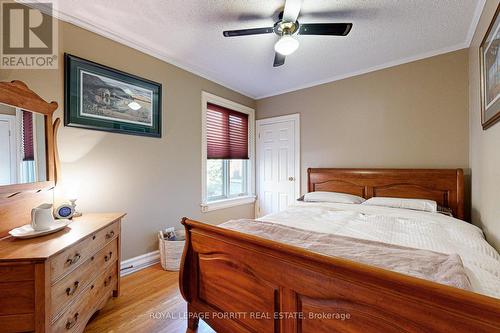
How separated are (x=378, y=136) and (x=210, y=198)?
2502 millimetres

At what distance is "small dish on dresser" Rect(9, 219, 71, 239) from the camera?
48.6 inches

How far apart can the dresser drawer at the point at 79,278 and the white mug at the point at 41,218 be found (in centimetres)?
33

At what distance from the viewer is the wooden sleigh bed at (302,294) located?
625 millimetres

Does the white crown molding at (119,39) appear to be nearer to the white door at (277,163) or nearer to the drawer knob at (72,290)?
the white door at (277,163)

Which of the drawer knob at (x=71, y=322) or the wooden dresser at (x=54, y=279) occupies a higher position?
the wooden dresser at (x=54, y=279)

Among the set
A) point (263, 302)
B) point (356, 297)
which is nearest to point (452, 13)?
point (356, 297)

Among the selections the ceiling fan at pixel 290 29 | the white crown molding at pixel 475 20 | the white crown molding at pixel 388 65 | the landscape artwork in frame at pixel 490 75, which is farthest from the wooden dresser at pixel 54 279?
the white crown molding at pixel 475 20

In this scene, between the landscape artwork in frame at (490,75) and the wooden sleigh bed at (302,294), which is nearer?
the wooden sleigh bed at (302,294)

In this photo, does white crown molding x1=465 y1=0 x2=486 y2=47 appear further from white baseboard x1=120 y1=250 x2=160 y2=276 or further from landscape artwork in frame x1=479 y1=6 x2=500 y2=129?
white baseboard x1=120 y1=250 x2=160 y2=276

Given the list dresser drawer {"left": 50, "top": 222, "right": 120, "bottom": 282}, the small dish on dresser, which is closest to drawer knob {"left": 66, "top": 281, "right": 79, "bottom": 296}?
dresser drawer {"left": 50, "top": 222, "right": 120, "bottom": 282}

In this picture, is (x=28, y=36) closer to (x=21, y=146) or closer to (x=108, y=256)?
(x=21, y=146)

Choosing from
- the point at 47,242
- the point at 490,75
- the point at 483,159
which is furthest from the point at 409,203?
the point at 47,242

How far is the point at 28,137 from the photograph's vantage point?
1.51m

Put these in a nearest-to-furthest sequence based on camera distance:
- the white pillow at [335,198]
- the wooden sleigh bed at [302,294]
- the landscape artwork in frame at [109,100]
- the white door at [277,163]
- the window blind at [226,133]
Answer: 1. the wooden sleigh bed at [302,294]
2. the landscape artwork in frame at [109,100]
3. the white pillow at [335,198]
4. the window blind at [226,133]
5. the white door at [277,163]
